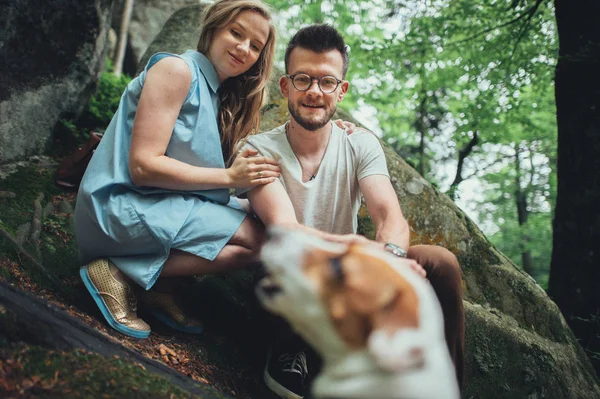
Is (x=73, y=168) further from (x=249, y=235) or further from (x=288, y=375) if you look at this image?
(x=288, y=375)

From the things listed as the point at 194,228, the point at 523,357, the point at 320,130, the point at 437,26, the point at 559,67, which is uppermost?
the point at 437,26

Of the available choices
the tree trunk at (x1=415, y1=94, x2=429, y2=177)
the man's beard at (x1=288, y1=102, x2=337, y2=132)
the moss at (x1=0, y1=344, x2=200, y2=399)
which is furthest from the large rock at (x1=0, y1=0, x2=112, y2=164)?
the tree trunk at (x1=415, y1=94, x2=429, y2=177)

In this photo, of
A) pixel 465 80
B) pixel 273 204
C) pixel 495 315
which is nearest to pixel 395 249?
pixel 273 204

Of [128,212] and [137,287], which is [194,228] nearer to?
[128,212]

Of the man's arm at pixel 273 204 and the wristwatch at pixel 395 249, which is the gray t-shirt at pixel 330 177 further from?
the wristwatch at pixel 395 249

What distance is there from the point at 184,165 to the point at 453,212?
2.52 metres

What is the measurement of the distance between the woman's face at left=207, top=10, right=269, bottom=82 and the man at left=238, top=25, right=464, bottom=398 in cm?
23

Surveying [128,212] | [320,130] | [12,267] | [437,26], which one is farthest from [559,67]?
[12,267]

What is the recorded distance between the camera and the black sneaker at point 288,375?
8.72ft

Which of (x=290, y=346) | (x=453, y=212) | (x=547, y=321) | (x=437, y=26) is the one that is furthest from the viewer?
(x=437, y=26)

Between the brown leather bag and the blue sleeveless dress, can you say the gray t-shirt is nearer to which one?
the blue sleeveless dress

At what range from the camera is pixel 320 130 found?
2814mm

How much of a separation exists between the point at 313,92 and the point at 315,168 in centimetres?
44

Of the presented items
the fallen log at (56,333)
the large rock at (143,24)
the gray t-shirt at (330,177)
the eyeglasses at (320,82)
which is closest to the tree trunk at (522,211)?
the large rock at (143,24)
